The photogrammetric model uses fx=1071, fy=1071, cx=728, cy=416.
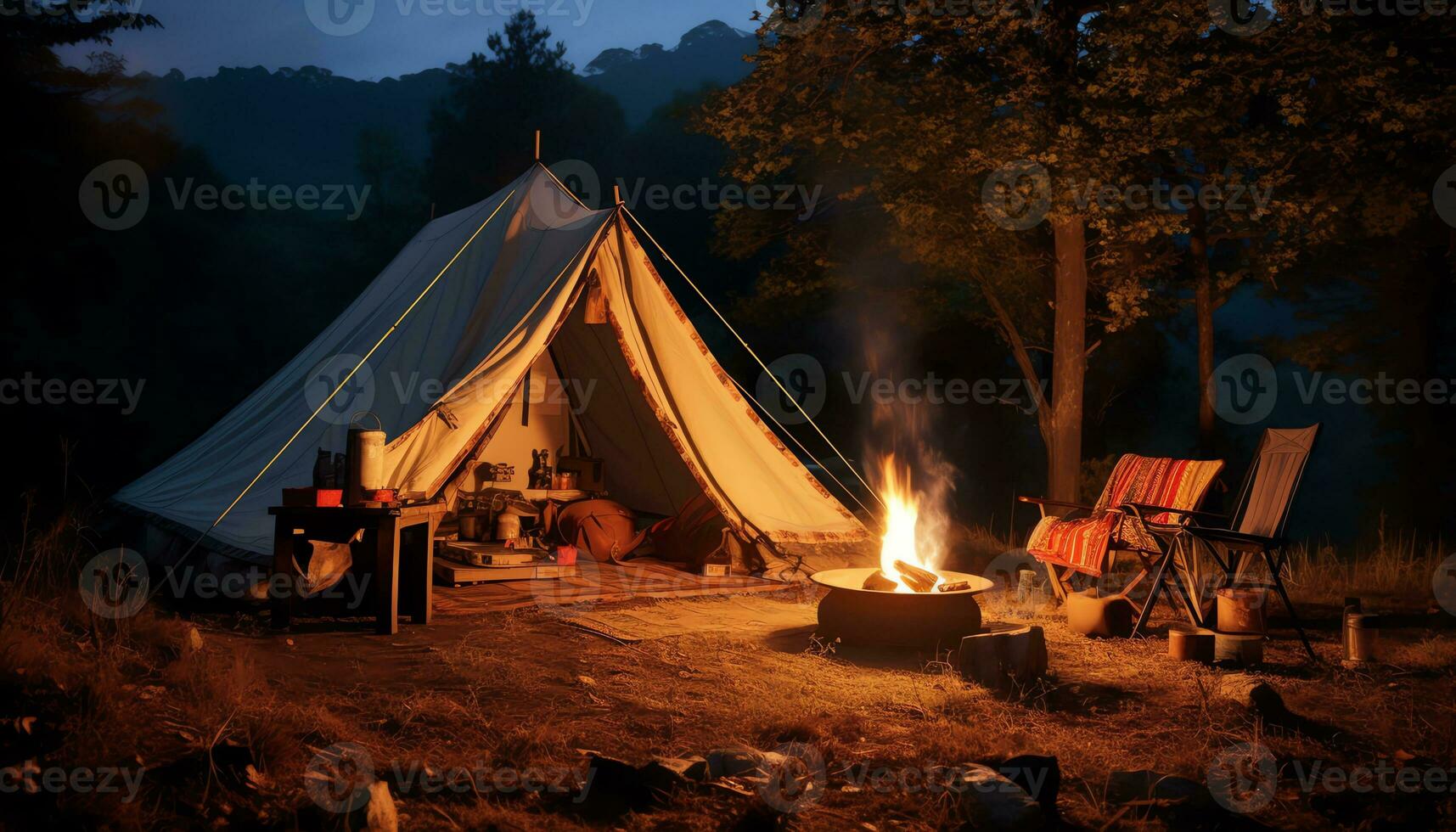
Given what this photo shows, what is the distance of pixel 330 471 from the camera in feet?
13.5

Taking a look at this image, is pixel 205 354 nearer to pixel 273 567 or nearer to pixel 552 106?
pixel 552 106

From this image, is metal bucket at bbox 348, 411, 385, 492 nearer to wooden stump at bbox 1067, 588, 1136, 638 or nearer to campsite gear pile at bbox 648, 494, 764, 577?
campsite gear pile at bbox 648, 494, 764, 577

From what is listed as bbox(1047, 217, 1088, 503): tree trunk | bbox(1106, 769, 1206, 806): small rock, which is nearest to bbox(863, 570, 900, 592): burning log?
bbox(1106, 769, 1206, 806): small rock

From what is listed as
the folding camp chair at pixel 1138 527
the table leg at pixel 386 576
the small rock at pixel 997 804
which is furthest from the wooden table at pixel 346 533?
the folding camp chair at pixel 1138 527

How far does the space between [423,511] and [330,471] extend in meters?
0.38

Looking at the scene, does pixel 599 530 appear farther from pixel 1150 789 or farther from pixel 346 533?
pixel 1150 789

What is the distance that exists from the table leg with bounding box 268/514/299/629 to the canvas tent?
1.32 ft

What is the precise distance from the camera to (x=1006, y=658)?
337cm

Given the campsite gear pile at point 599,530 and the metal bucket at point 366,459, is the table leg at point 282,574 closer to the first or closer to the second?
the metal bucket at point 366,459

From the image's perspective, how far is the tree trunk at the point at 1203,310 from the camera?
8.91 metres

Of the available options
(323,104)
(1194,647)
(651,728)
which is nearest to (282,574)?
(651,728)

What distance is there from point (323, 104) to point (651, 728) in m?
58.7

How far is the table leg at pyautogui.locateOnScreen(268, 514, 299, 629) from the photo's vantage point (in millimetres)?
3936

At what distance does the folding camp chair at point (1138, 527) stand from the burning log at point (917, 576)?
746mm
